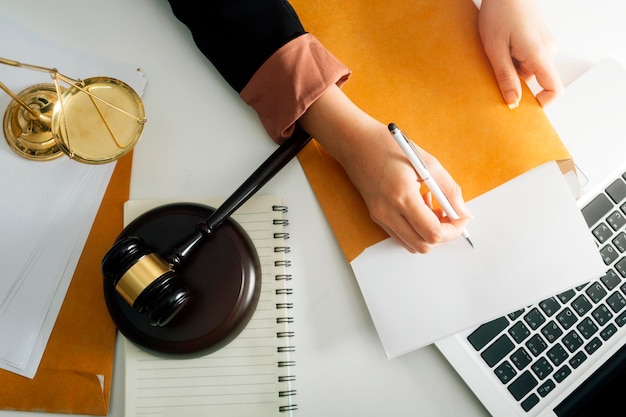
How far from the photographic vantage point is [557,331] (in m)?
0.58

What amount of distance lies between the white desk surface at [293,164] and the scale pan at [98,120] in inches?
2.2

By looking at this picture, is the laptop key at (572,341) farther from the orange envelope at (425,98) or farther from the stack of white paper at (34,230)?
the stack of white paper at (34,230)

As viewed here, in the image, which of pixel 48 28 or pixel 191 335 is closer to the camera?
pixel 191 335

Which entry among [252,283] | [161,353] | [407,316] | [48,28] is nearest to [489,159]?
[407,316]

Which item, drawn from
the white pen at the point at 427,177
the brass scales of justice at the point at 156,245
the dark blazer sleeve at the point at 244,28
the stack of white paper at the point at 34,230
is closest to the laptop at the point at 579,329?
the white pen at the point at 427,177

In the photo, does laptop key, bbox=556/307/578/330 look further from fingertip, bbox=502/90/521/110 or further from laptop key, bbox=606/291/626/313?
fingertip, bbox=502/90/521/110

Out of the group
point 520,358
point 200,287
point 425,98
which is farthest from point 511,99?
point 200,287

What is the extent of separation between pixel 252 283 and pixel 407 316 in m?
0.19

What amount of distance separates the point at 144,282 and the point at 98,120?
0.68ft

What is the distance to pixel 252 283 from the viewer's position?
1.82ft

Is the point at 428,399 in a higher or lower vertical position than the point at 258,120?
lower

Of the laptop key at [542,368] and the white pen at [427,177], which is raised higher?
the white pen at [427,177]

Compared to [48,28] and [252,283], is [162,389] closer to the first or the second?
[252,283]

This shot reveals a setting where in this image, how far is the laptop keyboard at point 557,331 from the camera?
1.87 ft
